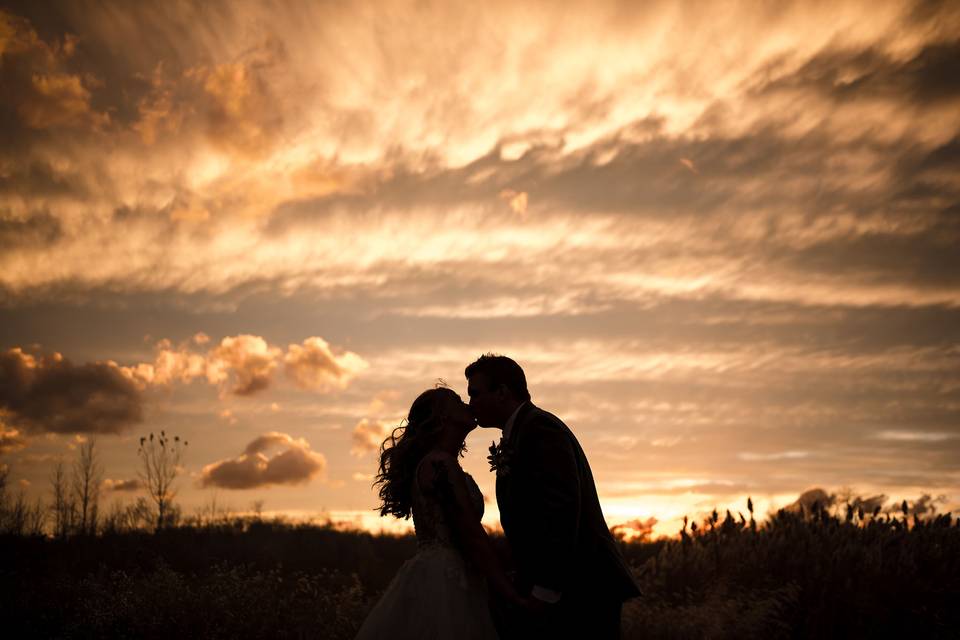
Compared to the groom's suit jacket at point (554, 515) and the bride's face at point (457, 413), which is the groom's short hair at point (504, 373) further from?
the bride's face at point (457, 413)

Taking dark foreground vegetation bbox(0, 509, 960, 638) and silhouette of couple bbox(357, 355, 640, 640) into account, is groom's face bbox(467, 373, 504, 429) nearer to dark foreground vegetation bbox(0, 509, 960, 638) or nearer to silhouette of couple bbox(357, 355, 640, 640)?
silhouette of couple bbox(357, 355, 640, 640)

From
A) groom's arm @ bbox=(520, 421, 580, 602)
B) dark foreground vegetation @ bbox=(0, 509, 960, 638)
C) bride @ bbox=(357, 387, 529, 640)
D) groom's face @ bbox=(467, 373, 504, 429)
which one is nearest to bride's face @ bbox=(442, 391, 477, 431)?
bride @ bbox=(357, 387, 529, 640)

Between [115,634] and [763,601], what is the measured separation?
30.7 ft

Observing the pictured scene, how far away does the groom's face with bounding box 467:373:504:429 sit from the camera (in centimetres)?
554

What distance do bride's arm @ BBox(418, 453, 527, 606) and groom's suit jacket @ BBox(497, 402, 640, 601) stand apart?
418 millimetres

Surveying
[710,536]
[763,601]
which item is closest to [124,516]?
[710,536]

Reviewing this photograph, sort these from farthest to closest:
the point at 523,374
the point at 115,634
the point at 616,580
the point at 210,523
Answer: the point at 210,523 < the point at 115,634 < the point at 523,374 < the point at 616,580

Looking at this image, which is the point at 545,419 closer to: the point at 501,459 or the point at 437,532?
the point at 501,459

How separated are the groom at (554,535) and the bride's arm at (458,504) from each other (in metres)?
0.36

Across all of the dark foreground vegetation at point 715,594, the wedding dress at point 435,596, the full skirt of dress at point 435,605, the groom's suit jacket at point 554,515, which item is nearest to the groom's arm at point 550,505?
the groom's suit jacket at point 554,515

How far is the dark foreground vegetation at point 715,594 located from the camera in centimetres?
986

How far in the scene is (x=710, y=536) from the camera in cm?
1404

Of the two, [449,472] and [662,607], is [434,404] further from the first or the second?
[662,607]

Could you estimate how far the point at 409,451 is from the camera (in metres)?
6.30
